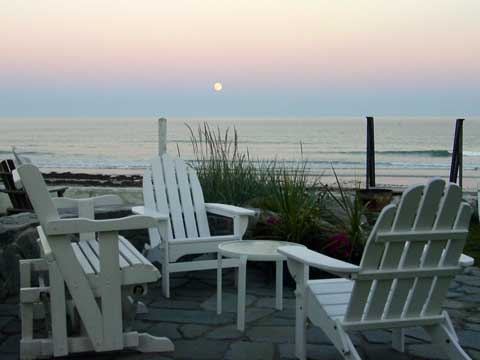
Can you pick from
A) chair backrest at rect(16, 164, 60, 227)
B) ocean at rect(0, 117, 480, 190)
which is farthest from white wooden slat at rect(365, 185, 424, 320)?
ocean at rect(0, 117, 480, 190)

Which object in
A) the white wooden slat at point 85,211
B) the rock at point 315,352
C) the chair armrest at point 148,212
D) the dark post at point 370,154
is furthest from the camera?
the dark post at point 370,154

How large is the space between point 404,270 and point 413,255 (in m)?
0.07

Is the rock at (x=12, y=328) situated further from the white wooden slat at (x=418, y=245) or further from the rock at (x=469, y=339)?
the rock at (x=469, y=339)

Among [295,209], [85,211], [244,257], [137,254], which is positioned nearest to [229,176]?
[295,209]

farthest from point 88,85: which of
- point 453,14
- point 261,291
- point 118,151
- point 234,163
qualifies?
point 261,291

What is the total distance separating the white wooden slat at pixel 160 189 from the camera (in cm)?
447

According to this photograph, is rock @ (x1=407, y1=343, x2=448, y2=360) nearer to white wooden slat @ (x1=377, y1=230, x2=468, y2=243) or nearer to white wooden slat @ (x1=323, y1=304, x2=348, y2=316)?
white wooden slat @ (x1=323, y1=304, x2=348, y2=316)

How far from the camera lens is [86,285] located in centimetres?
280

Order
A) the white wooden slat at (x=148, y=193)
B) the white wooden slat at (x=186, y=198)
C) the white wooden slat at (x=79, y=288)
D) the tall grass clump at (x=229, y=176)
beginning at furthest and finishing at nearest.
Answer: the tall grass clump at (x=229, y=176) → the white wooden slat at (x=186, y=198) → the white wooden slat at (x=148, y=193) → the white wooden slat at (x=79, y=288)

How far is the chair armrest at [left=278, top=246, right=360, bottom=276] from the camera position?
2406 mm

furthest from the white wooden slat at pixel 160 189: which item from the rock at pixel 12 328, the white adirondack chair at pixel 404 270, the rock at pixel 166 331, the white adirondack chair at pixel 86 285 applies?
the white adirondack chair at pixel 404 270

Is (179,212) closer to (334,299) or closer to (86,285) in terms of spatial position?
(86,285)

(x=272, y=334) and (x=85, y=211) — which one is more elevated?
(x=85, y=211)

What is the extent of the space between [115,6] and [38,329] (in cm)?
893
